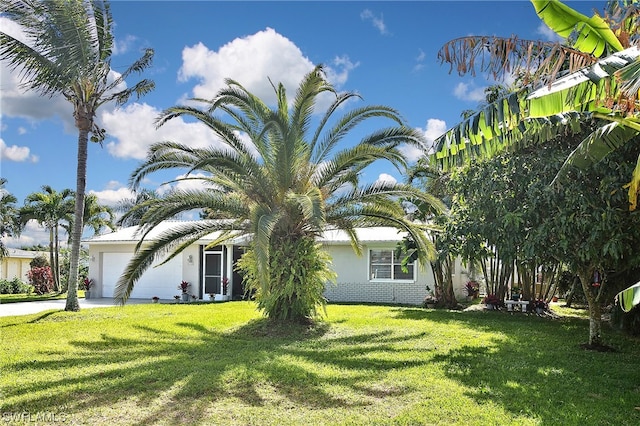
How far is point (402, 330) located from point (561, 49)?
7824mm

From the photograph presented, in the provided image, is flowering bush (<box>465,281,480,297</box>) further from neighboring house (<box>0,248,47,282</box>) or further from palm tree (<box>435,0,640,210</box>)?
neighboring house (<box>0,248,47,282</box>)

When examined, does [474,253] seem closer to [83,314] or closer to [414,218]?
[414,218]

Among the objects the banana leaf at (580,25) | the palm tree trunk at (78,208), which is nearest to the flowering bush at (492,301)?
the banana leaf at (580,25)

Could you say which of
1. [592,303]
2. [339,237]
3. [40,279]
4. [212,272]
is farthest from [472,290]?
[40,279]

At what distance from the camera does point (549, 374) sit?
7.80m

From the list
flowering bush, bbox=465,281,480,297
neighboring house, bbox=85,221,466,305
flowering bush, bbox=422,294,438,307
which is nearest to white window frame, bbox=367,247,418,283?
neighboring house, bbox=85,221,466,305

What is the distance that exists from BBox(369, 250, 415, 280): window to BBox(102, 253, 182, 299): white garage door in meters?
9.12

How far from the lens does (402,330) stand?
12.1m

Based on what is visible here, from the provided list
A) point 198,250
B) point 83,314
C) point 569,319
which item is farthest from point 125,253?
point 569,319

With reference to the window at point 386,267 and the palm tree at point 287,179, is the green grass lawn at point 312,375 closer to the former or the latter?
the palm tree at point 287,179

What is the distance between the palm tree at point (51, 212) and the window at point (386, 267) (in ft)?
66.3

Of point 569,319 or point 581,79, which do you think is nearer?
point 581,79

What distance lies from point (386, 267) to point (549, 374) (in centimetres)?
1365

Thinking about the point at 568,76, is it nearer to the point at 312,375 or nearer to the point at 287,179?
the point at 312,375
